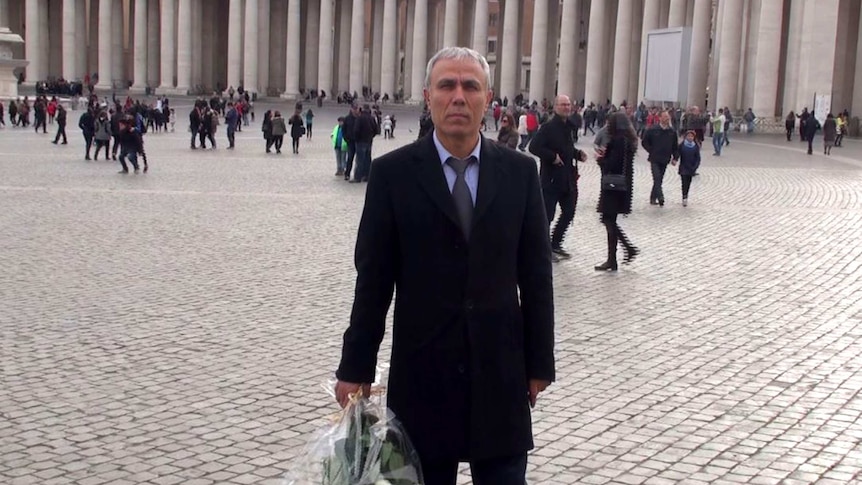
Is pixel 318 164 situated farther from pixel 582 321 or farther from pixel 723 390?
pixel 723 390

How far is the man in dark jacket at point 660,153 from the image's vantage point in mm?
18531

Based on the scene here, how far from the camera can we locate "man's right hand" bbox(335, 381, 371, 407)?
3.62 meters

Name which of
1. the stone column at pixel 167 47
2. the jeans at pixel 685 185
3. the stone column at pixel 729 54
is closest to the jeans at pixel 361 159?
the jeans at pixel 685 185

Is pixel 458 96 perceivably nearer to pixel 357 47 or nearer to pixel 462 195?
pixel 462 195

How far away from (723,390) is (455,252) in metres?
4.00

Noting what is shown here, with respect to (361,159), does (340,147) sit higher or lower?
higher

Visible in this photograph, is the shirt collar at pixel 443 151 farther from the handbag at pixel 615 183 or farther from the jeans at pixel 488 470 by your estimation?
the handbag at pixel 615 183

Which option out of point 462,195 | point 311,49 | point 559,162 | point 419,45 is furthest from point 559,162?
point 311,49

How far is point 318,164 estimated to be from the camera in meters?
26.9

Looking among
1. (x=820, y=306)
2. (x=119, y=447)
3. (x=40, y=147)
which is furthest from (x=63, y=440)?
(x=40, y=147)

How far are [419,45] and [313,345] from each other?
64.9 m

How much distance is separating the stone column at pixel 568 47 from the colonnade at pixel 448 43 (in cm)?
7

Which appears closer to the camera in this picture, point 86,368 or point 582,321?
point 86,368

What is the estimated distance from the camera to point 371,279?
371cm
